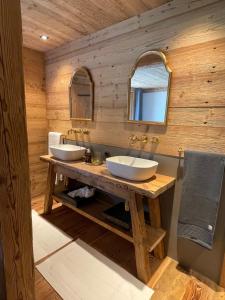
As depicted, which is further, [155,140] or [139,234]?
[155,140]

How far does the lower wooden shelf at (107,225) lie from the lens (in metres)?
1.69

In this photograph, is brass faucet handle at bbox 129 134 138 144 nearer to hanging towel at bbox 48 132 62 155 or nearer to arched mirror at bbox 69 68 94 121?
arched mirror at bbox 69 68 94 121

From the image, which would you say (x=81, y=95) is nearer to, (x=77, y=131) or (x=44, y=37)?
(x=77, y=131)

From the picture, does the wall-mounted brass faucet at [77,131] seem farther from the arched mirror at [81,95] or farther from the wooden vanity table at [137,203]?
the wooden vanity table at [137,203]

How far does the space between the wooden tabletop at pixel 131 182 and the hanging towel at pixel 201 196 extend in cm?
19

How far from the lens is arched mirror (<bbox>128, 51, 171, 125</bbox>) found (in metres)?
1.71

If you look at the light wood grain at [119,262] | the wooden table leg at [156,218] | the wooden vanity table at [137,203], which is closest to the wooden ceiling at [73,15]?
the wooden vanity table at [137,203]

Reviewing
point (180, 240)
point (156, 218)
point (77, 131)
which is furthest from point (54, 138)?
point (180, 240)

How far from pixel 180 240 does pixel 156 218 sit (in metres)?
0.30

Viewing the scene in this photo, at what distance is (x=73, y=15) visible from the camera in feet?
5.95

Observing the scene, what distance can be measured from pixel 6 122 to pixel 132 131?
4.79ft

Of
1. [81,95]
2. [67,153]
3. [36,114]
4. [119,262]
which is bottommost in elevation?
[119,262]

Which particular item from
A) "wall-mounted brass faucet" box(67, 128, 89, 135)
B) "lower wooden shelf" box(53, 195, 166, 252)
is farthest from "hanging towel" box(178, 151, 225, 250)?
"wall-mounted brass faucet" box(67, 128, 89, 135)

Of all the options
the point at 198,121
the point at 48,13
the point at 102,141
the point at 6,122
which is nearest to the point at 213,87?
the point at 198,121
